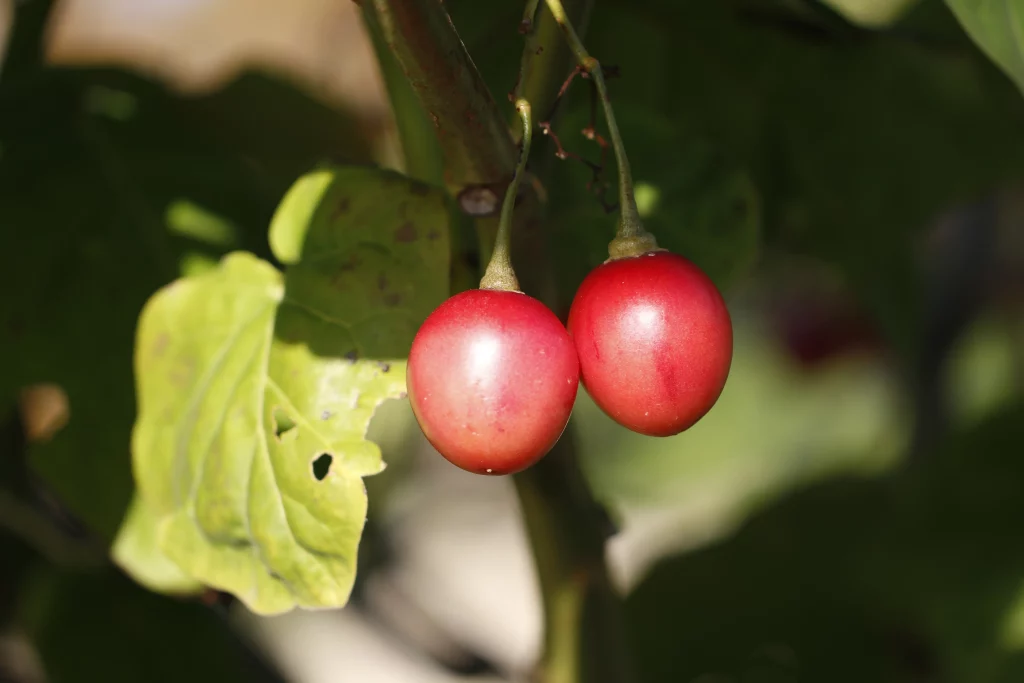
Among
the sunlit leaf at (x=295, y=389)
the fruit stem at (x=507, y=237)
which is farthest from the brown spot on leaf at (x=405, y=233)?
the fruit stem at (x=507, y=237)

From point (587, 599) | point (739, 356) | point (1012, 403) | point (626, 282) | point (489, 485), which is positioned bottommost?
point (739, 356)

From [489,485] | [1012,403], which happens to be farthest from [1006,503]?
[489,485]

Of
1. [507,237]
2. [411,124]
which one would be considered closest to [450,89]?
[507,237]

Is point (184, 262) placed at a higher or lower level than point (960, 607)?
higher

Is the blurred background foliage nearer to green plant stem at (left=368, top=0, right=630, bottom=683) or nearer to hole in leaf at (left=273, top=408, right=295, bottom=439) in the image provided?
green plant stem at (left=368, top=0, right=630, bottom=683)

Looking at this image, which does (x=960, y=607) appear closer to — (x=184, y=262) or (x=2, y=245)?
(x=184, y=262)

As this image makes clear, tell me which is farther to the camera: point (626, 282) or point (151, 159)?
point (151, 159)

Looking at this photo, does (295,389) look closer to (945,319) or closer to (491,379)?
(491,379)
